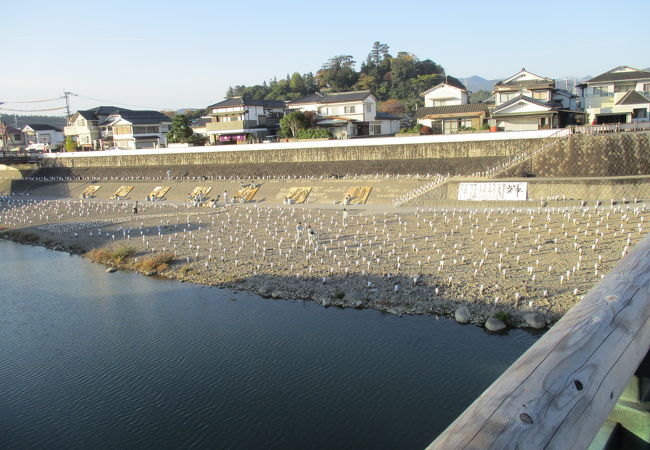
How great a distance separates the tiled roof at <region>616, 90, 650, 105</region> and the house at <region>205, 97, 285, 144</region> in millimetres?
38804

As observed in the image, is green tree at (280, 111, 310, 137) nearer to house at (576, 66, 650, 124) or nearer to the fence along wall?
the fence along wall

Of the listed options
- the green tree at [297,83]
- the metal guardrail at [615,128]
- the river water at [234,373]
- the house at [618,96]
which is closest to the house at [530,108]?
the house at [618,96]

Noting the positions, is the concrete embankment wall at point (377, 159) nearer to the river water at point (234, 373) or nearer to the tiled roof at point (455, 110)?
the tiled roof at point (455, 110)

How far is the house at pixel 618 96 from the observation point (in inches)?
1688

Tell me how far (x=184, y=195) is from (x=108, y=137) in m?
34.9

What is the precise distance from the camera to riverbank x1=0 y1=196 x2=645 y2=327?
19031 mm

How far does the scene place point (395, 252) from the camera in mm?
24547

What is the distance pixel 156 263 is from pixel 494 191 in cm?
2158

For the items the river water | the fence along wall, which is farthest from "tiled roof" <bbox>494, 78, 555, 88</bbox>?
the river water

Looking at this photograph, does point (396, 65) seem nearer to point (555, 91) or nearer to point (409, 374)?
point (555, 91)

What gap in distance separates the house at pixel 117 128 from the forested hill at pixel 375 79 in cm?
2836

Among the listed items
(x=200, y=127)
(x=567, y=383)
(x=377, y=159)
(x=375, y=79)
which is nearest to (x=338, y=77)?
(x=375, y=79)

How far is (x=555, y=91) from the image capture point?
1943 inches

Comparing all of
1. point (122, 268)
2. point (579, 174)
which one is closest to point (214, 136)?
point (122, 268)
